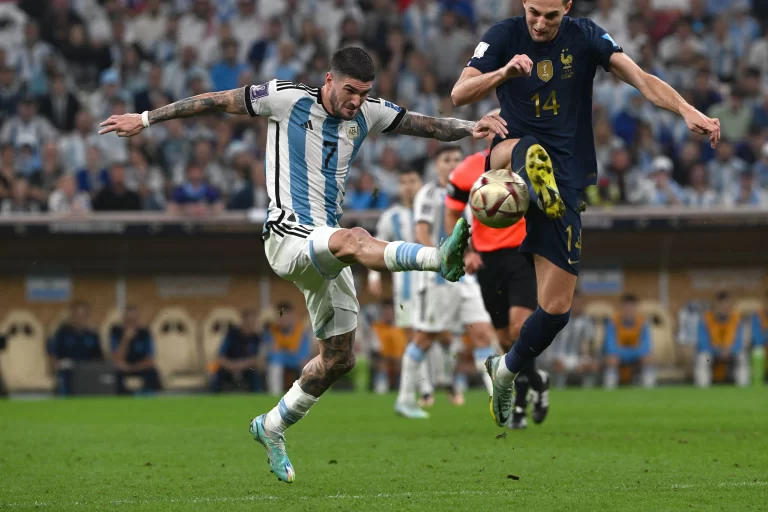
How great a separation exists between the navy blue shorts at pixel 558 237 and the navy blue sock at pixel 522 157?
0.69 ft

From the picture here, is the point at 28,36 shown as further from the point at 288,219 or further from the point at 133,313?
the point at 288,219

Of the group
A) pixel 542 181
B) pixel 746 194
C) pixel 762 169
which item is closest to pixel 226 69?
pixel 746 194

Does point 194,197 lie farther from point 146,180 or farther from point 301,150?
point 301,150

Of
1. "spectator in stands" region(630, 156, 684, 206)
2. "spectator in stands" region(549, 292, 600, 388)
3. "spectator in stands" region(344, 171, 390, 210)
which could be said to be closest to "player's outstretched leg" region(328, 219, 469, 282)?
"spectator in stands" region(344, 171, 390, 210)

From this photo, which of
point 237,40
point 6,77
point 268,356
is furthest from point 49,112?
point 268,356

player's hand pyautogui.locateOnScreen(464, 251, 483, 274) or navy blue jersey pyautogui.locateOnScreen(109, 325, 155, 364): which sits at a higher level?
player's hand pyautogui.locateOnScreen(464, 251, 483, 274)

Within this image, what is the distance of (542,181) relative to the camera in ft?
23.2

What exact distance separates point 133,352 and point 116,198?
2.40 metres

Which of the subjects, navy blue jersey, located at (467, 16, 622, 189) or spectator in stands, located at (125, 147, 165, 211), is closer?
navy blue jersey, located at (467, 16, 622, 189)

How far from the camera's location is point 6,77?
20125mm

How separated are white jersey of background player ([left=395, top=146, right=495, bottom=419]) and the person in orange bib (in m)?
1.47

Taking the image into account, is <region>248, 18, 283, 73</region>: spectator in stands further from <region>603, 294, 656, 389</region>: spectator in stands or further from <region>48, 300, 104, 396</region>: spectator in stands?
<region>603, 294, 656, 389</region>: spectator in stands

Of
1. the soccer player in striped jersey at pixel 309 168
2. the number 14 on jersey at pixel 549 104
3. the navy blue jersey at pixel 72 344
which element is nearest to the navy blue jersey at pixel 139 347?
the navy blue jersey at pixel 72 344

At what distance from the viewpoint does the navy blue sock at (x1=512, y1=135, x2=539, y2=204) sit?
7188 mm
